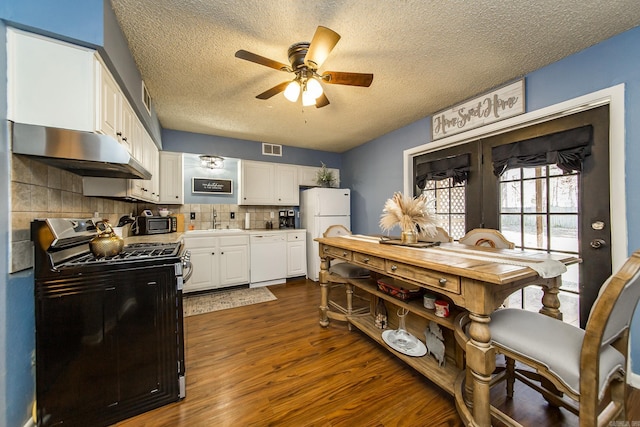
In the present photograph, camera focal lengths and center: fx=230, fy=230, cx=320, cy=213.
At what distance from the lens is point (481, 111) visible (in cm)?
252

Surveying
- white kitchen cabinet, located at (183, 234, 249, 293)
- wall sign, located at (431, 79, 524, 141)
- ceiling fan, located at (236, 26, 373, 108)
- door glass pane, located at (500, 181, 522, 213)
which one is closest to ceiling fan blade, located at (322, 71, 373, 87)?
ceiling fan, located at (236, 26, 373, 108)

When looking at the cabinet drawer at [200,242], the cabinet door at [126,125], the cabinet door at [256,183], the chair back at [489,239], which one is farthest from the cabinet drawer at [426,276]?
the cabinet door at [256,183]

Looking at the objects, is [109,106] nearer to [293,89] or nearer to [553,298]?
[293,89]

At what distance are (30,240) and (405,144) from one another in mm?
3842

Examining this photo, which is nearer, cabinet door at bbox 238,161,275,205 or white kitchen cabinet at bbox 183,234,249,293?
white kitchen cabinet at bbox 183,234,249,293

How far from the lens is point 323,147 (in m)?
4.64

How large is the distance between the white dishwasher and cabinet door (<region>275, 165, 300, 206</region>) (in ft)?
2.38

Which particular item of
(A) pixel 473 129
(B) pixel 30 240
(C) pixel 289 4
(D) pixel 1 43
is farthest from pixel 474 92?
(B) pixel 30 240

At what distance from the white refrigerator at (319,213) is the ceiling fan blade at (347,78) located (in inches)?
92.1

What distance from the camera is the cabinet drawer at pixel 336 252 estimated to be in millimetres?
2078

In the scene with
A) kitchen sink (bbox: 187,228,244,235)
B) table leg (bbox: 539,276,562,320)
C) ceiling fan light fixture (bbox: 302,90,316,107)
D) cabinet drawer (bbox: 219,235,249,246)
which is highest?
ceiling fan light fixture (bbox: 302,90,316,107)

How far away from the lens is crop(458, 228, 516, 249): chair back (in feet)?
6.26

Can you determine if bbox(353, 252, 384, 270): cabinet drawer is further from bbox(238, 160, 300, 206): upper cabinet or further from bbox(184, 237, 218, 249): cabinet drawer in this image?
bbox(238, 160, 300, 206): upper cabinet

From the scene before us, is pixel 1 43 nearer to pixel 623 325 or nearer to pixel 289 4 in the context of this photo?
pixel 289 4
